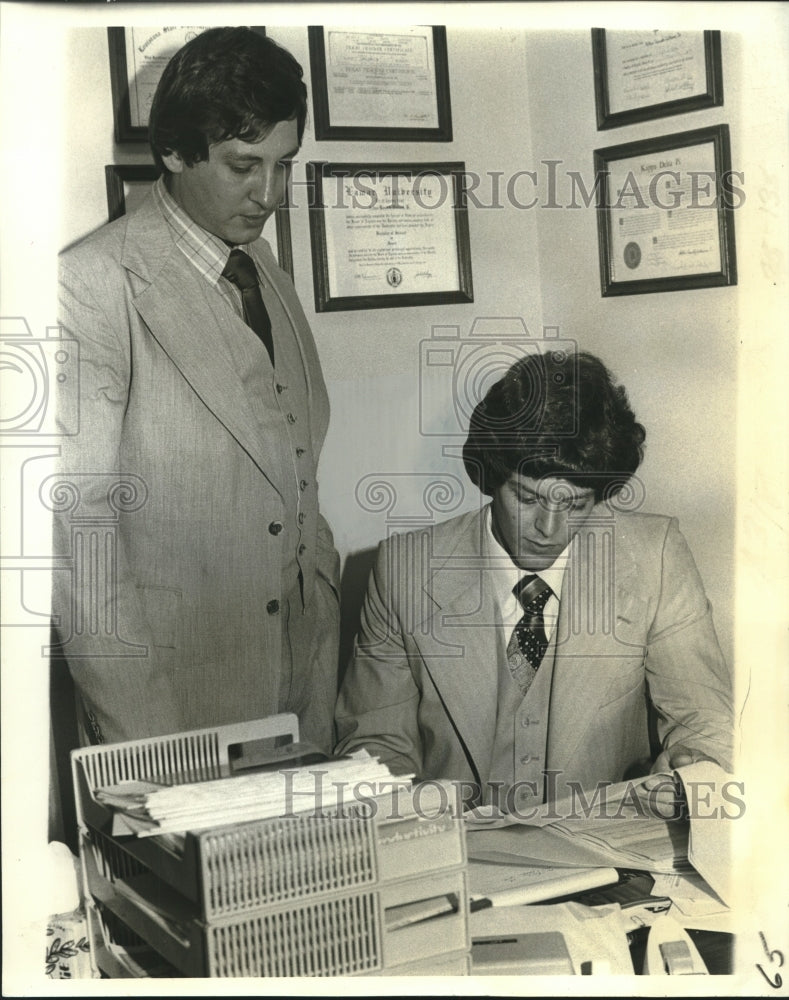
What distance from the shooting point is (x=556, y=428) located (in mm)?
1784

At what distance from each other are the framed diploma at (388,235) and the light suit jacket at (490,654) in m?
0.41

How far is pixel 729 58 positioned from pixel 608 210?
1.05 feet

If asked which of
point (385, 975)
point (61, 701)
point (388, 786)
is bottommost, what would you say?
point (385, 975)

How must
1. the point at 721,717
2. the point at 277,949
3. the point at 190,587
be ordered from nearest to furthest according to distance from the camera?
the point at 277,949 < the point at 190,587 < the point at 721,717

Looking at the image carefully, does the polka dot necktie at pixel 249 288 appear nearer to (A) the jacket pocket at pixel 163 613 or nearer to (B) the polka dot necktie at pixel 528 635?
(A) the jacket pocket at pixel 163 613

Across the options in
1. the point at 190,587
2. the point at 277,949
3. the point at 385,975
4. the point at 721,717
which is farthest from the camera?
the point at 721,717

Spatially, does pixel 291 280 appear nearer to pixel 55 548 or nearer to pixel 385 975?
pixel 55 548

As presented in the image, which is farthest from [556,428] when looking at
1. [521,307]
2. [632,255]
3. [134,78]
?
[134,78]

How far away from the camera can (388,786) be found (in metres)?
1.62

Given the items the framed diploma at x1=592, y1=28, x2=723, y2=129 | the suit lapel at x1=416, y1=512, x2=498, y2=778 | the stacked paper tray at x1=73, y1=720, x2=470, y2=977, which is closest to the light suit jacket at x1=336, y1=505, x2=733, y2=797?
the suit lapel at x1=416, y1=512, x2=498, y2=778

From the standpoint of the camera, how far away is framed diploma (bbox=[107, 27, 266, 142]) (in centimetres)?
→ 171

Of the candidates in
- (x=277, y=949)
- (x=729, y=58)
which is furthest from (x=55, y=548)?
(x=729, y=58)

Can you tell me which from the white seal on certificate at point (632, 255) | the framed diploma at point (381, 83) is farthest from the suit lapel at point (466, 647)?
the framed diploma at point (381, 83)

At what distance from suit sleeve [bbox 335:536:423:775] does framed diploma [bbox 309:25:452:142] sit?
74 cm
